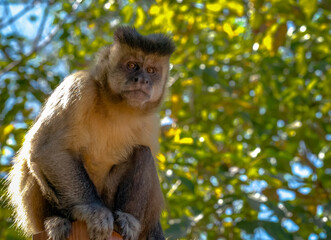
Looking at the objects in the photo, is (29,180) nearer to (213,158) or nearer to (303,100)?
(213,158)

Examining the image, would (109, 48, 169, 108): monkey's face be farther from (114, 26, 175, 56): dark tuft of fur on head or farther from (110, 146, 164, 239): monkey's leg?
(110, 146, 164, 239): monkey's leg

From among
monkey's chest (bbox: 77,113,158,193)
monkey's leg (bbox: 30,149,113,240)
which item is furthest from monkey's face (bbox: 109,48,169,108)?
monkey's leg (bbox: 30,149,113,240)

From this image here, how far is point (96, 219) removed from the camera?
143 inches

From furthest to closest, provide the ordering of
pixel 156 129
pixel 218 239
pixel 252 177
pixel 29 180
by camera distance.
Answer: pixel 218 239
pixel 252 177
pixel 156 129
pixel 29 180

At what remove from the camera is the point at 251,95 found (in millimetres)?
8219

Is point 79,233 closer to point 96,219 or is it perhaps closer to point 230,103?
point 96,219

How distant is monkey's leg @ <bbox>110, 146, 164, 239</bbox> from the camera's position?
13.7 ft

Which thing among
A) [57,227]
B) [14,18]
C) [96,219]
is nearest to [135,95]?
[96,219]

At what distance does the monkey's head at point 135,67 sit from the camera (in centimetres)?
455

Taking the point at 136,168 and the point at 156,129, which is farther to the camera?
the point at 156,129

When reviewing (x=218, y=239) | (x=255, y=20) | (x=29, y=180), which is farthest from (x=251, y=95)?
(x=29, y=180)

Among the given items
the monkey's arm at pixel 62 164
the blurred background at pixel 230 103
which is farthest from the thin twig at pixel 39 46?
the monkey's arm at pixel 62 164

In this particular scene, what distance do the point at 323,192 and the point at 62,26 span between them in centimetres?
433

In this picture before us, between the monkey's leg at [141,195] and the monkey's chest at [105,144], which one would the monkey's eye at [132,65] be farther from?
the monkey's leg at [141,195]
